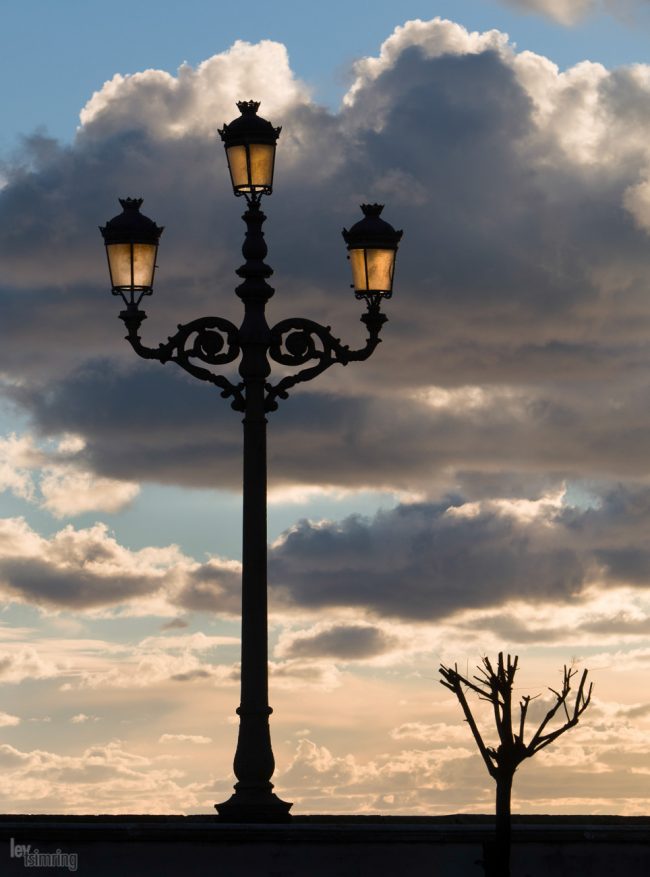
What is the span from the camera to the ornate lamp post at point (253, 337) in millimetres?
14875

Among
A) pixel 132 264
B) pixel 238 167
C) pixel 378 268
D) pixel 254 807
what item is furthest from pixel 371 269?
pixel 254 807

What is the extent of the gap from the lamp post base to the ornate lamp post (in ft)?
0.25

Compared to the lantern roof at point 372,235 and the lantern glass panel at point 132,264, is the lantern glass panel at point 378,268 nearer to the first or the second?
the lantern roof at point 372,235

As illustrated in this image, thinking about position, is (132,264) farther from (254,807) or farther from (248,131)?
(254,807)

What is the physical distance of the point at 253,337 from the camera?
1539cm

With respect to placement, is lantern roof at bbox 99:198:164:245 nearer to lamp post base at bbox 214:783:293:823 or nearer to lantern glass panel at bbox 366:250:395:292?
lantern glass panel at bbox 366:250:395:292

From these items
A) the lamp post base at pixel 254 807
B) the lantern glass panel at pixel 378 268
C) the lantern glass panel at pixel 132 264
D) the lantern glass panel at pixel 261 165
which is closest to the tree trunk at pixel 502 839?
the lamp post base at pixel 254 807

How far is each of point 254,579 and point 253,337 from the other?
2.14 metres

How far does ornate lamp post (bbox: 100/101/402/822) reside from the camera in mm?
14875

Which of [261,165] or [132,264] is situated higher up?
[261,165]

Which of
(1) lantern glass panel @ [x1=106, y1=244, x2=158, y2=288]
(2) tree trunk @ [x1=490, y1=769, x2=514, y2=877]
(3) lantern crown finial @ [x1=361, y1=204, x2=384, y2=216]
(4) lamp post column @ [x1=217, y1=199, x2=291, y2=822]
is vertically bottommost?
(2) tree trunk @ [x1=490, y1=769, x2=514, y2=877]

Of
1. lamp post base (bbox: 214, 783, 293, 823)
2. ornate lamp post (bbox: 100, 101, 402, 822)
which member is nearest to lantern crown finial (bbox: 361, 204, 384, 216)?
ornate lamp post (bbox: 100, 101, 402, 822)

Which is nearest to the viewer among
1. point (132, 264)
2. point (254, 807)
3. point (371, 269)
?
point (254, 807)

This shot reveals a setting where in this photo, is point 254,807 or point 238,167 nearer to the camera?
point 254,807
